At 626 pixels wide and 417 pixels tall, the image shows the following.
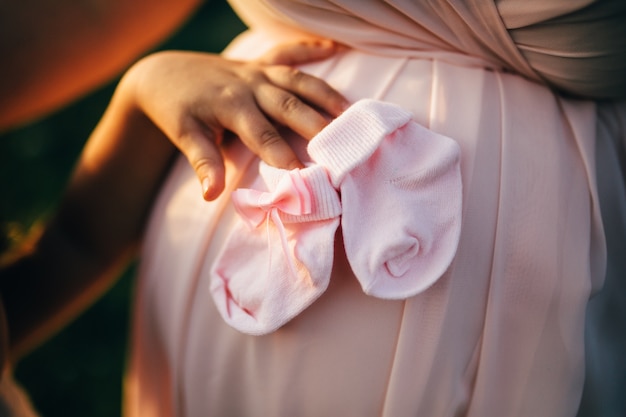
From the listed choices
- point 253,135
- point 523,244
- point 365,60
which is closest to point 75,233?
point 253,135

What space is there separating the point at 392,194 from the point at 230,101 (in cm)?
21

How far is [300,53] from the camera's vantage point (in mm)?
748

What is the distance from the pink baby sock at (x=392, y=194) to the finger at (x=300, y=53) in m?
0.15

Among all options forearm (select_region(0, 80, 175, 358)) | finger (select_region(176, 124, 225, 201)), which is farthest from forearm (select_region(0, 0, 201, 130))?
finger (select_region(176, 124, 225, 201))

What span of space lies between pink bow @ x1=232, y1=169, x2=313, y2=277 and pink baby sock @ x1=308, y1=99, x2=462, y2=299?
33 millimetres

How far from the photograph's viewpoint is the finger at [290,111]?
2.17 feet

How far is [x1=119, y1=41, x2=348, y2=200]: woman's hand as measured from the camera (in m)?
0.67

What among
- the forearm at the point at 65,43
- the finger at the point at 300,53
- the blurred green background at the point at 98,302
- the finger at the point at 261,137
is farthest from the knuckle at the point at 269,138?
the blurred green background at the point at 98,302

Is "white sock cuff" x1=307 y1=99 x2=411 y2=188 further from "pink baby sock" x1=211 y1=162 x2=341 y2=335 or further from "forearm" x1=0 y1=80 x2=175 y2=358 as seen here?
"forearm" x1=0 y1=80 x2=175 y2=358

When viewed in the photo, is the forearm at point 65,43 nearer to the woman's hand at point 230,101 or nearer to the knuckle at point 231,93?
the woman's hand at point 230,101

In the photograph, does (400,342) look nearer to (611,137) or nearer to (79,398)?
(611,137)

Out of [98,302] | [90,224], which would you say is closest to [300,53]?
[90,224]

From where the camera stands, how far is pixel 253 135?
67 centimetres

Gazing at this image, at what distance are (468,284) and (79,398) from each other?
1180 mm
